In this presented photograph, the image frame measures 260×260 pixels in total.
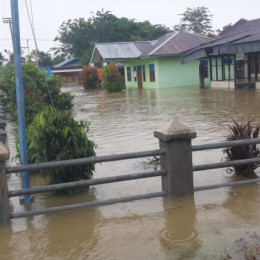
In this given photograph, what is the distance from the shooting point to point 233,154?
265 inches

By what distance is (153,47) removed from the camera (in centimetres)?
3756

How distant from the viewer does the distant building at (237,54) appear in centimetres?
2381

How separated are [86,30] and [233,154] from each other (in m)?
57.5

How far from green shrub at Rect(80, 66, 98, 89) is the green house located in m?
2.32

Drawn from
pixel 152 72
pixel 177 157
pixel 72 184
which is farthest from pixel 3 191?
pixel 152 72

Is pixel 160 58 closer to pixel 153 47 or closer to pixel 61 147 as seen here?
pixel 153 47

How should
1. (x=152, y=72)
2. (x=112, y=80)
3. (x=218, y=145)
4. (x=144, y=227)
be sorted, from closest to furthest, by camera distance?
(x=144, y=227)
(x=218, y=145)
(x=112, y=80)
(x=152, y=72)

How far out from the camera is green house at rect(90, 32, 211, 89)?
113 feet

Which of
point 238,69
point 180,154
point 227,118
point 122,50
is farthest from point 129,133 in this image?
point 122,50

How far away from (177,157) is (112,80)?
29.9 m

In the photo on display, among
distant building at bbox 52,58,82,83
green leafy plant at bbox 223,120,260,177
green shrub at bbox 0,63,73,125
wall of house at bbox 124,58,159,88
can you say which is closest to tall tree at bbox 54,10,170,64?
distant building at bbox 52,58,82,83

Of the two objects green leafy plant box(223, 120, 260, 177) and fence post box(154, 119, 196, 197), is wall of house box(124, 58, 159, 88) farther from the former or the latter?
fence post box(154, 119, 196, 197)

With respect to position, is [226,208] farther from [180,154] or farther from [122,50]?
[122,50]

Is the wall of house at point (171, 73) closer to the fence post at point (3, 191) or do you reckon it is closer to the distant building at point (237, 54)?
the distant building at point (237, 54)
